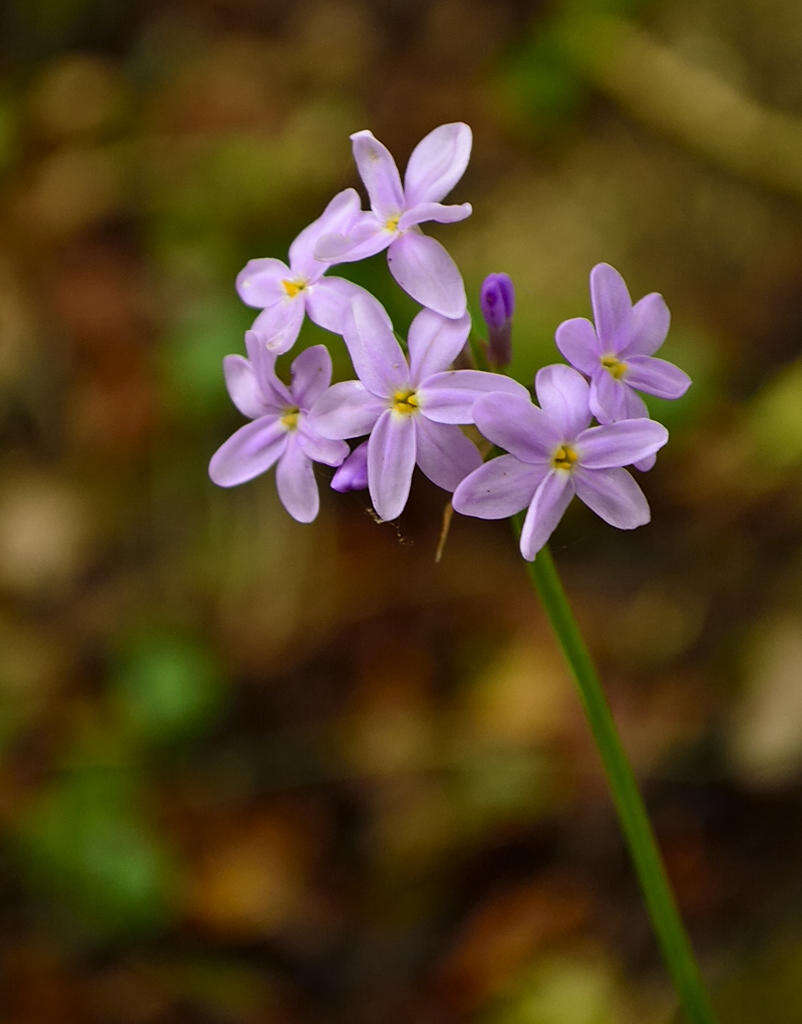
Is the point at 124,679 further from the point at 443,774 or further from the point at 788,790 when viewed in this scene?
the point at 788,790

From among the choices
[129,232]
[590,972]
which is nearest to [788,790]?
[590,972]

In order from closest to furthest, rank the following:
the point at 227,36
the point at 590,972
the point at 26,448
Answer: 1. the point at 590,972
2. the point at 26,448
3. the point at 227,36

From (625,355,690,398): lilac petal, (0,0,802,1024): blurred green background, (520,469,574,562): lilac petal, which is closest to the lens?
(520,469,574,562): lilac petal

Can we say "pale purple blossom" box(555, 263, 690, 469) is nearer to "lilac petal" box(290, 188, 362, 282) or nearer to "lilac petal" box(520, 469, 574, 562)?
"lilac petal" box(520, 469, 574, 562)

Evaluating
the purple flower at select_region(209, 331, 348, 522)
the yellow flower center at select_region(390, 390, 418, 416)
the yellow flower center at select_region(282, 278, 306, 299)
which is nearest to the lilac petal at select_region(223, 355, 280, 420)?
the purple flower at select_region(209, 331, 348, 522)

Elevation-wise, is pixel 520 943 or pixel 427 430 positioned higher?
pixel 427 430

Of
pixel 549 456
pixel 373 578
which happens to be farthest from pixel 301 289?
pixel 373 578
